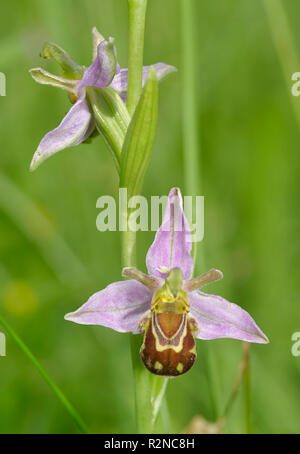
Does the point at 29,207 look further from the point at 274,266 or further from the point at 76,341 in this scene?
the point at 274,266

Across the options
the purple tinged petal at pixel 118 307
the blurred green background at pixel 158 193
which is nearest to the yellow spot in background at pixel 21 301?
the blurred green background at pixel 158 193

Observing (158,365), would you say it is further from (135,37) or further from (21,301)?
(21,301)

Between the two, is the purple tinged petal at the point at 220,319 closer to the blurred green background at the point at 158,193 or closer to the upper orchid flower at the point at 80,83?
the blurred green background at the point at 158,193

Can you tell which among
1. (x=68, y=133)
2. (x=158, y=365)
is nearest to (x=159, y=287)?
(x=158, y=365)

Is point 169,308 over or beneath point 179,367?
over

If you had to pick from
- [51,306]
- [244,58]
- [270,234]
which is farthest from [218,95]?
[51,306]
